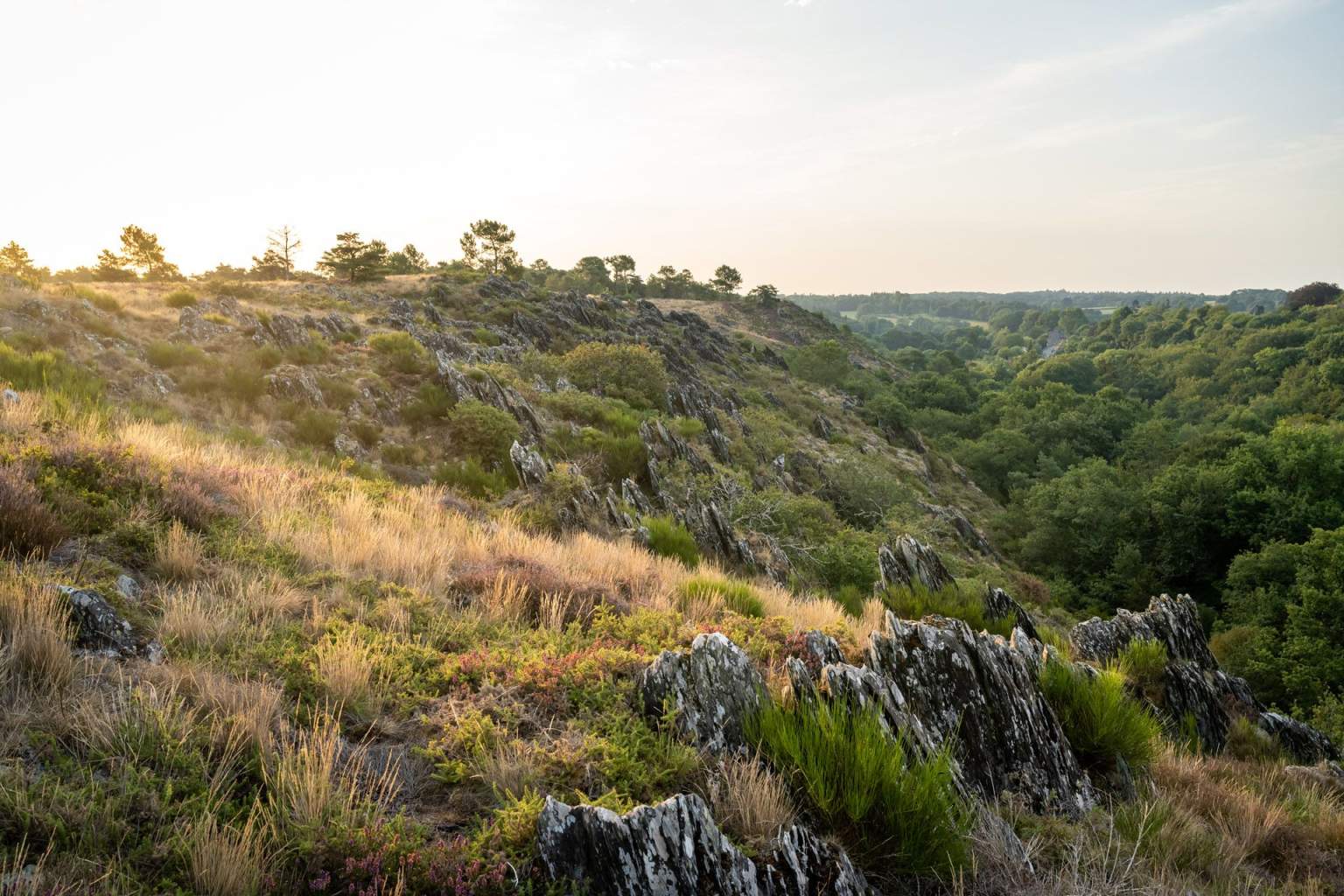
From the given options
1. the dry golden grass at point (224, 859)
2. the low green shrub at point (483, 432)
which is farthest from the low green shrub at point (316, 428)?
the dry golden grass at point (224, 859)

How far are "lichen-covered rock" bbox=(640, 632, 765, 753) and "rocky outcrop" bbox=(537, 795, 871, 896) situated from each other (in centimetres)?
94

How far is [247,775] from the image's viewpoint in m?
3.00

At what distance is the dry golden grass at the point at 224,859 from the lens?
2336mm

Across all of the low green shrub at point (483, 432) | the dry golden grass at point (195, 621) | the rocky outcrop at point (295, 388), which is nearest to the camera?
the dry golden grass at point (195, 621)

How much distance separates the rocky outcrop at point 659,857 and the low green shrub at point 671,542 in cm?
793

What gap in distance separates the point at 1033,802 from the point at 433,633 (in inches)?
190

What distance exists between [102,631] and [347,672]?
1.64 meters

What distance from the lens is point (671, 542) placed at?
38.2ft

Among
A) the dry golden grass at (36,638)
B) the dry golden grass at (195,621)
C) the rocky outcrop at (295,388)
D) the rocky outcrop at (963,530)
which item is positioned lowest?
the rocky outcrop at (963,530)

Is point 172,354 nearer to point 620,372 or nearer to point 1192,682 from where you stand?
point 620,372

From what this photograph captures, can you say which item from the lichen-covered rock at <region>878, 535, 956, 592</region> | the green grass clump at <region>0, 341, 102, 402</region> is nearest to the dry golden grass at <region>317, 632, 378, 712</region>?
the lichen-covered rock at <region>878, 535, 956, 592</region>

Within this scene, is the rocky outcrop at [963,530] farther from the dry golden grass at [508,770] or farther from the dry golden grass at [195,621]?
the dry golden grass at [195,621]

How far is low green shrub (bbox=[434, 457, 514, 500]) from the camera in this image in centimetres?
1366

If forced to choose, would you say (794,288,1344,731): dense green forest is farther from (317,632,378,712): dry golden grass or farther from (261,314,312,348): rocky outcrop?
(261,314,312,348): rocky outcrop
